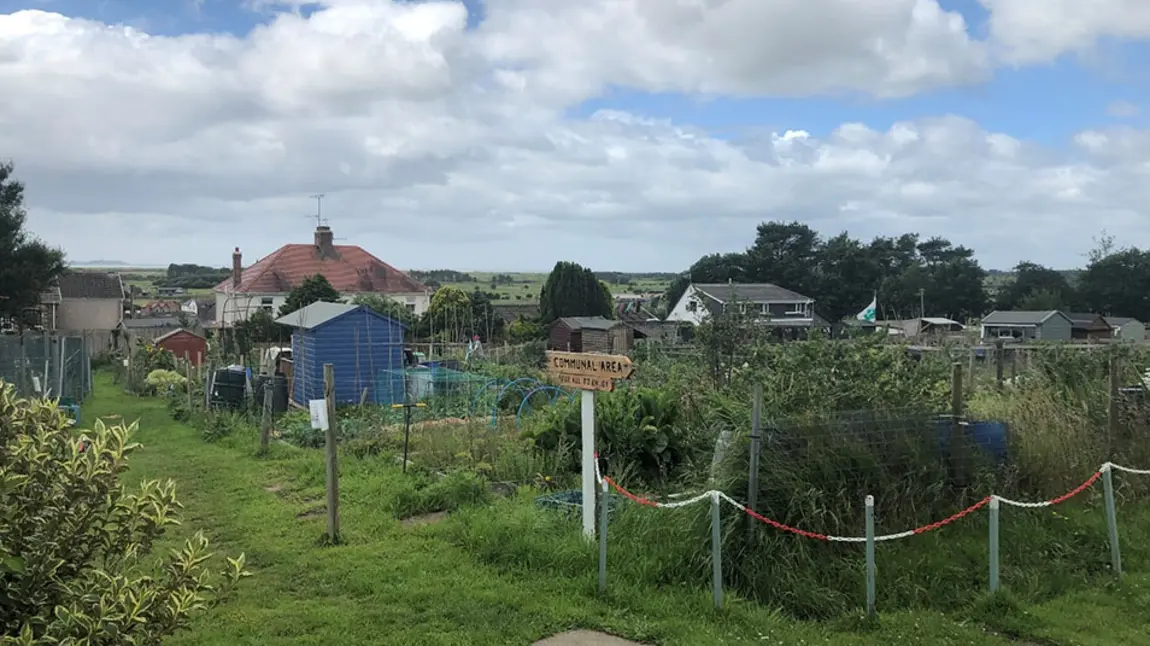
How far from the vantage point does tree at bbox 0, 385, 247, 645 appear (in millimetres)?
2963

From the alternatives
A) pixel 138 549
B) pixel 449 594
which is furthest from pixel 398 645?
pixel 138 549

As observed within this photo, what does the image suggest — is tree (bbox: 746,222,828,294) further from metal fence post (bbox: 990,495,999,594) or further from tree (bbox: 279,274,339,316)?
metal fence post (bbox: 990,495,999,594)

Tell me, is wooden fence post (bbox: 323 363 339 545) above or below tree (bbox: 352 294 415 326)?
below

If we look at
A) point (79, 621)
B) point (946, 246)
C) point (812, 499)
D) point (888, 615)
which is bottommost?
point (888, 615)

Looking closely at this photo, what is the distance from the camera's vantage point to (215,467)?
1070cm

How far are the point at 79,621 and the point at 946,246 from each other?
9859 centimetres

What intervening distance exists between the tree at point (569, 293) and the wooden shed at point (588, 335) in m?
8.66

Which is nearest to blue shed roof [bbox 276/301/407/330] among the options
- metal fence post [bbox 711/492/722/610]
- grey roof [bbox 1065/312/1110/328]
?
metal fence post [bbox 711/492/722/610]

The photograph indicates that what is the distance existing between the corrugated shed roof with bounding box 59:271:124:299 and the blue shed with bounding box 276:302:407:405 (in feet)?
136

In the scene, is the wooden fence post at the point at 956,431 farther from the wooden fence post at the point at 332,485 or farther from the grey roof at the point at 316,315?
the grey roof at the point at 316,315

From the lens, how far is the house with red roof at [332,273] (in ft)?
156

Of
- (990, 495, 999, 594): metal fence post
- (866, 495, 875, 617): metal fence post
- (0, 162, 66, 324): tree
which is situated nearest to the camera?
(866, 495, 875, 617): metal fence post

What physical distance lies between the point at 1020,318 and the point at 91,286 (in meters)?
59.9

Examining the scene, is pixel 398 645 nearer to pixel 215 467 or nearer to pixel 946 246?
pixel 215 467
